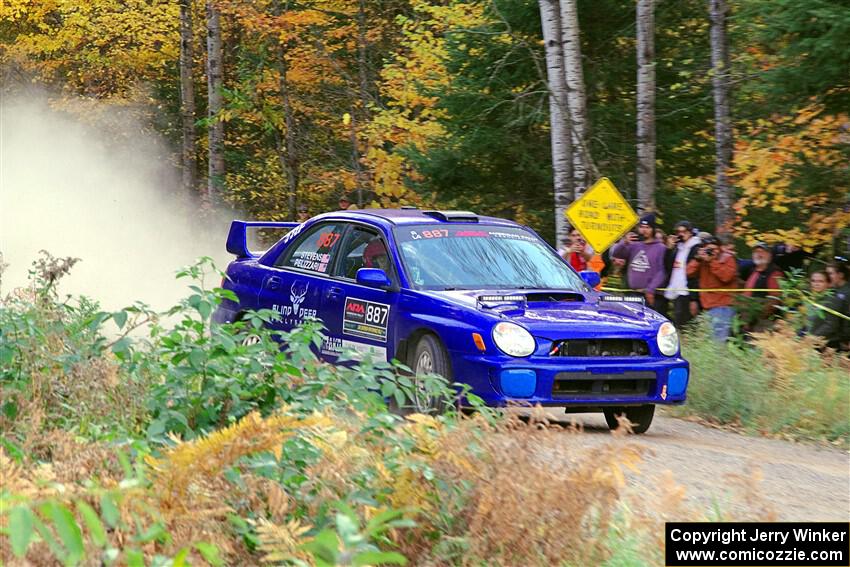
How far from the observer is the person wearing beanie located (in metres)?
16.5

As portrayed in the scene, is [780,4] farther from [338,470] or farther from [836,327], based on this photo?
[338,470]

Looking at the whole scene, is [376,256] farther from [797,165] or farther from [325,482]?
[797,165]

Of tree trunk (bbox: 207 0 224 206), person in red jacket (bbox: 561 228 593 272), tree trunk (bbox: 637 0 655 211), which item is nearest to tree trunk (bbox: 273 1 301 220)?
tree trunk (bbox: 207 0 224 206)

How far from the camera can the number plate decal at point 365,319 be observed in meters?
10.6

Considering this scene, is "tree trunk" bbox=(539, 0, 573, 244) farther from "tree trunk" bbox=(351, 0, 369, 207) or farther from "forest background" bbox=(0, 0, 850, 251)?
"tree trunk" bbox=(351, 0, 369, 207)

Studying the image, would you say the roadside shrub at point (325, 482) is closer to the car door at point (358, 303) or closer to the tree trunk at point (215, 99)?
the car door at point (358, 303)

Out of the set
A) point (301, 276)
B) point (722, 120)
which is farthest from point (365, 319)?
point (722, 120)

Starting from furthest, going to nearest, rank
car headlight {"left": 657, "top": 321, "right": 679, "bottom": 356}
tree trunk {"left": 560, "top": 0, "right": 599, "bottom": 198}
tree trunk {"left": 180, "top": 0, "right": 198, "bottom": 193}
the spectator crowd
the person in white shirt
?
tree trunk {"left": 180, "top": 0, "right": 198, "bottom": 193} → tree trunk {"left": 560, "top": 0, "right": 599, "bottom": 198} → the person in white shirt → the spectator crowd → car headlight {"left": 657, "top": 321, "right": 679, "bottom": 356}

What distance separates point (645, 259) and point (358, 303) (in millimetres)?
6722

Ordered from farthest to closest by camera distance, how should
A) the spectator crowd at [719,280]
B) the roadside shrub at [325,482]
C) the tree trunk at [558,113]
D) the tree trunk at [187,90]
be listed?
the tree trunk at [187,90], the tree trunk at [558,113], the spectator crowd at [719,280], the roadside shrub at [325,482]

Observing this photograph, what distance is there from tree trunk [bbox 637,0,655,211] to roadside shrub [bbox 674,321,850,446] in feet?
25.0

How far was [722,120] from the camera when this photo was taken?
2083 centimetres

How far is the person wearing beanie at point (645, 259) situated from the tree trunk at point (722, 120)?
11.9 feet

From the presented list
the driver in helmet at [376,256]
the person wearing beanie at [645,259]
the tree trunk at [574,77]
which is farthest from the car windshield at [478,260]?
the tree trunk at [574,77]
